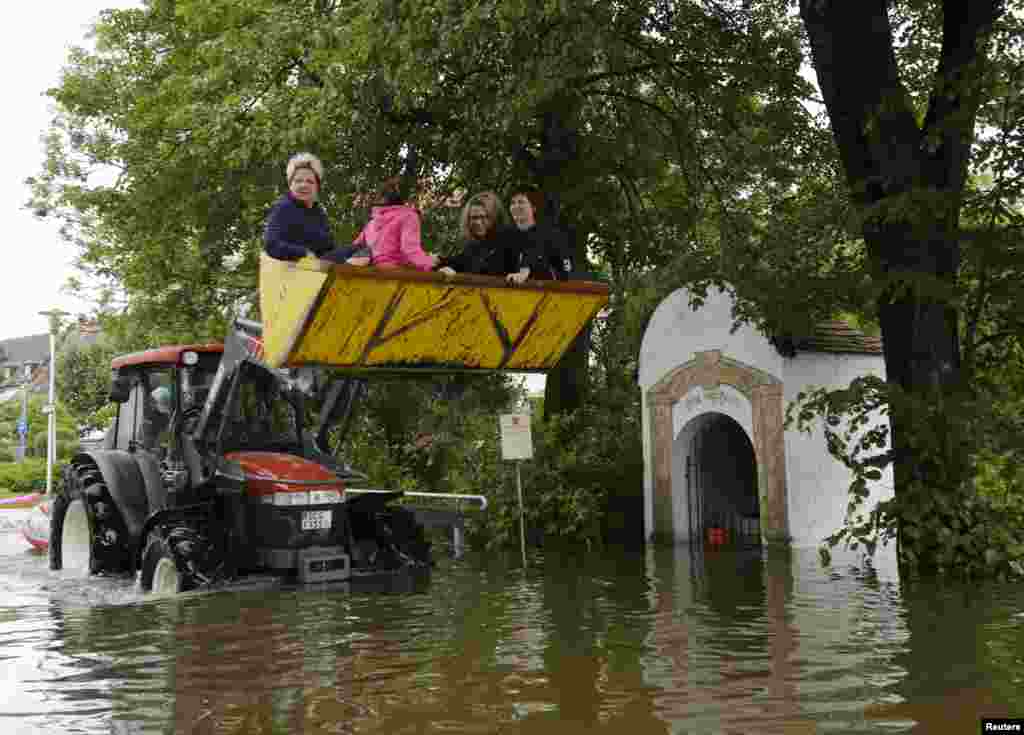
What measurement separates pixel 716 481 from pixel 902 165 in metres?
9.00

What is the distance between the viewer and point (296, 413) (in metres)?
13.9

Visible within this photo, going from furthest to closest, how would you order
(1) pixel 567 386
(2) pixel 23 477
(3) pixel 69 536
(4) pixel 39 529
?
(2) pixel 23 477
(1) pixel 567 386
(4) pixel 39 529
(3) pixel 69 536

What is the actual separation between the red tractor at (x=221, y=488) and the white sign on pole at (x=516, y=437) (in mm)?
2675

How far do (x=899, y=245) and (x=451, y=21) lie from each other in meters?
5.81

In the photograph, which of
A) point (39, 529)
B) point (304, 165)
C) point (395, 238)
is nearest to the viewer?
point (304, 165)

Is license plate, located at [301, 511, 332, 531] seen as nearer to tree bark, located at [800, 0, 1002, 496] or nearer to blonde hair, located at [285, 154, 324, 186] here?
blonde hair, located at [285, 154, 324, 186]

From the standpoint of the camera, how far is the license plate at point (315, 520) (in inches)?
493

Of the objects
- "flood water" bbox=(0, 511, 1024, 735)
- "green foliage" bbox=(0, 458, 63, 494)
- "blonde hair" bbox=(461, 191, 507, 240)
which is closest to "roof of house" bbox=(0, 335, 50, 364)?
"green foliage" bbox=(0, 458, 63, 494)

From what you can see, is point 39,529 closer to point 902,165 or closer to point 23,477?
point 902,165

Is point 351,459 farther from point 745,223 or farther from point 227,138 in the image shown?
point 745,223

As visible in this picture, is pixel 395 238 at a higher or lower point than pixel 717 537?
higher

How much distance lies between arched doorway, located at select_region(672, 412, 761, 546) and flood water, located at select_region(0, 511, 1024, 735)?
264 inches

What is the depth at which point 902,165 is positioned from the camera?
42.1ft

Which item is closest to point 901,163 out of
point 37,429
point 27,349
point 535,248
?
point 535,248
